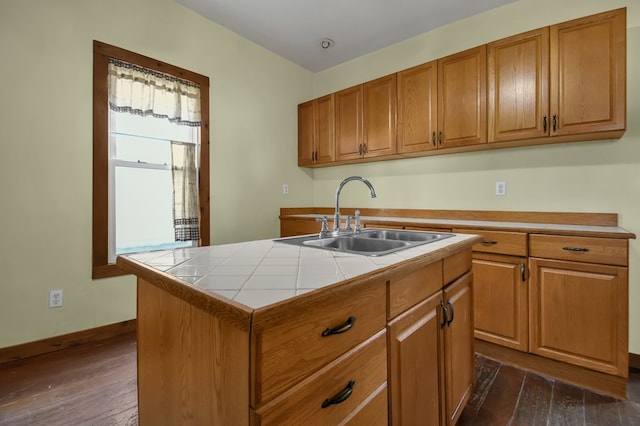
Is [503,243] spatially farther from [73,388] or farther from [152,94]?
[152,94]

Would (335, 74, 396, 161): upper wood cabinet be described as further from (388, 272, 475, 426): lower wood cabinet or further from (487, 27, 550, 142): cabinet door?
(388, 272, 475, 426): lower wood cabinet

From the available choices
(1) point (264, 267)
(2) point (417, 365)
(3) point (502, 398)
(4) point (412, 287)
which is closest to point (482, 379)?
(3) point (502, 398)

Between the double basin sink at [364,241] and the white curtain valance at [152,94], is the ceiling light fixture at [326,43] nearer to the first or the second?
the white curtain valance at [152,94]

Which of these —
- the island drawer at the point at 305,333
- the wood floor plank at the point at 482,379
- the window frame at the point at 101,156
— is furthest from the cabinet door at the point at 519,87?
the window frame at the point at 101,156

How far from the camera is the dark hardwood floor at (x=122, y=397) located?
5.07ft

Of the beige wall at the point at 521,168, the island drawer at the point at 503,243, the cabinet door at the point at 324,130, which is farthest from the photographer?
the cabinet door at the point at 324,130

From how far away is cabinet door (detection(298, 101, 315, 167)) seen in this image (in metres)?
3.72

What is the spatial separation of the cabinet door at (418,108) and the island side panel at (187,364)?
247cm

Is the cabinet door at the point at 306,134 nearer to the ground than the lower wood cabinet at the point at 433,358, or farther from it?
farther from it

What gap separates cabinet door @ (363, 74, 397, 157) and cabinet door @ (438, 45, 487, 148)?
46 centimetres

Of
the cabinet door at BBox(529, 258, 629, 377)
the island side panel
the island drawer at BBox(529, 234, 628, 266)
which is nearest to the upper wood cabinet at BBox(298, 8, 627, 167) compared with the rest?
the island drawer at BBox(529, 234, 628, 266)

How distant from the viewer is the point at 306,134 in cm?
380

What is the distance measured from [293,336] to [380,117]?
2780 mm

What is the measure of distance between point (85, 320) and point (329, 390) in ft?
Result: 7.74
